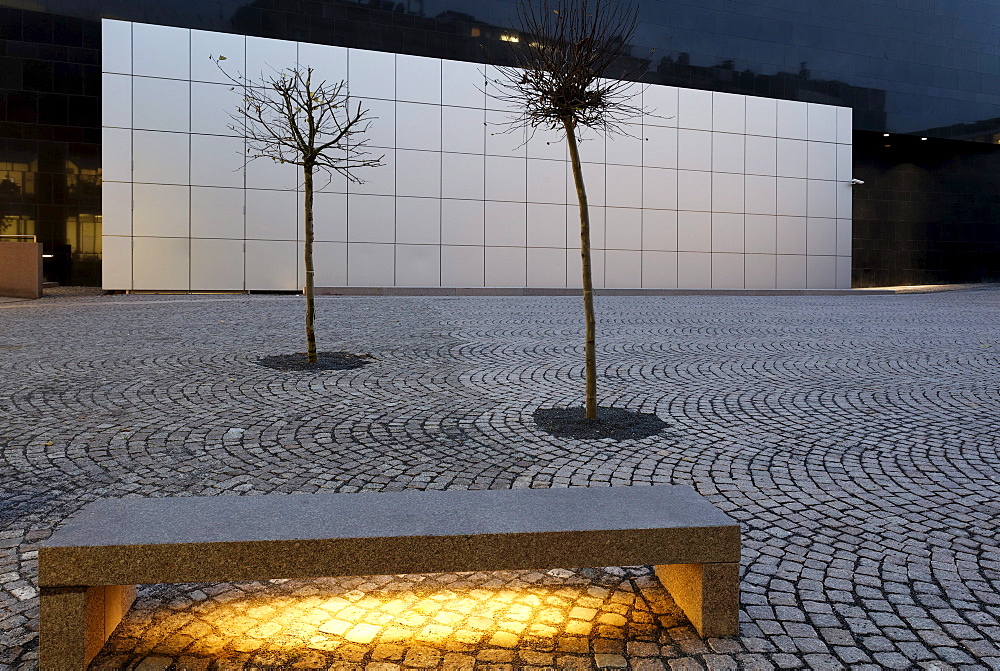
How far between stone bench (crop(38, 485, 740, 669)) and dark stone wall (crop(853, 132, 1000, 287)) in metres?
34.7

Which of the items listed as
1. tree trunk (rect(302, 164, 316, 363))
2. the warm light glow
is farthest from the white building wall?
the warm light glow

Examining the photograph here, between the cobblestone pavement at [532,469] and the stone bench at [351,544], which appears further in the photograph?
the cobblestone pavement at [532,469]

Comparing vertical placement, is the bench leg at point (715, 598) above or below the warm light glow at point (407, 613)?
above

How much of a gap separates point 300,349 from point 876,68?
31466 millimetres

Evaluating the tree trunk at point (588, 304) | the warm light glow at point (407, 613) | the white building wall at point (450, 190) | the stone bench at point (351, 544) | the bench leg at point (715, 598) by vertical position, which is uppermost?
the white building wall at point (450, 190)

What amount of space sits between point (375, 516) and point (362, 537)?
9.4 inches

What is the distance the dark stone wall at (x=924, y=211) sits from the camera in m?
34.5

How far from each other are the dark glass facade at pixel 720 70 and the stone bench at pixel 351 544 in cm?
1961

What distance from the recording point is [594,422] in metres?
6.81

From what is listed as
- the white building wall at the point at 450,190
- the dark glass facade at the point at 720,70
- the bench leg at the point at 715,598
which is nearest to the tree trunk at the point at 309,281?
the bench leg at the point at 715,598

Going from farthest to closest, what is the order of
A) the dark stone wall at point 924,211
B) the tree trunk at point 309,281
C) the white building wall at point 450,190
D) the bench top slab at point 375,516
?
the dark stone wall at point 924,211
the white building wall at point 450,190
the tree trunk at point 309,281
the bench top slab at point 375,516

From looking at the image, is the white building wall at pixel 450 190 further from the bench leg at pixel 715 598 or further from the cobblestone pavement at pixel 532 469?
the bench leg at pixel 715 598

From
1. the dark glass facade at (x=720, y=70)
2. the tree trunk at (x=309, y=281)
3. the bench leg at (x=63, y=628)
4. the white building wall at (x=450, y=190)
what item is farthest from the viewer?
the white building wall at (x=450, y=190)

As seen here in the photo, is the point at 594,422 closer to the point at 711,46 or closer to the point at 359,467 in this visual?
the point at 359,467
